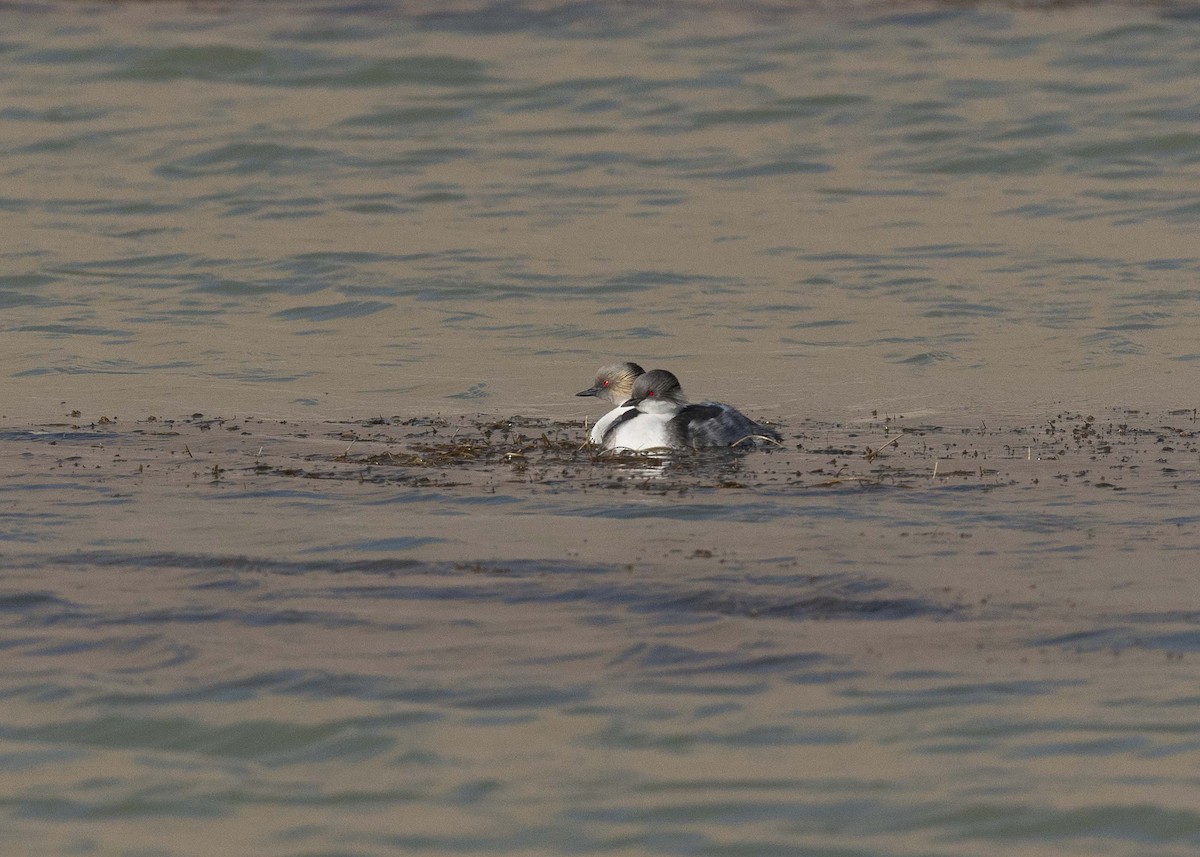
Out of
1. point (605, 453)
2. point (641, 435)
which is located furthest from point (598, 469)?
point (641, 435)

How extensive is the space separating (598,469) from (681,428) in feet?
2.71

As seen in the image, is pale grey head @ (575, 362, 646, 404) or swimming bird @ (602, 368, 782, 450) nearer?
swimming bird @ (602, 368, 782, 450)

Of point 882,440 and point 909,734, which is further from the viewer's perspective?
point 882,440

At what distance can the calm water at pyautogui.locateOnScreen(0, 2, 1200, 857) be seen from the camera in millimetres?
6059

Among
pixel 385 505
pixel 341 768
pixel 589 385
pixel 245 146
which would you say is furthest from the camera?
pixel 245 146

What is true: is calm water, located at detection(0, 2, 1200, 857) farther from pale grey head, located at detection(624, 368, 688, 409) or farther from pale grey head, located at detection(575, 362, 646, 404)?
pale grey head, located at detection(624, 368, 688, 409)

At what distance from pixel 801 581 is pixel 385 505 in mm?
2556

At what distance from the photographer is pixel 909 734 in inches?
249

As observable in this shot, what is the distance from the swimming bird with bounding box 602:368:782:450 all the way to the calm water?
24cm

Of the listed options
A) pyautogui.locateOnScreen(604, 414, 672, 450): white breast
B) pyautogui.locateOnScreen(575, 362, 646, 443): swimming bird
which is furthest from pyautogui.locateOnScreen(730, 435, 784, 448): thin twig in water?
pyautogui.locateOnScreen(575, 362, 646, 443): swimming bird

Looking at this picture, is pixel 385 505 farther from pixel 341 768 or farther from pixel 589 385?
pixel 589 385

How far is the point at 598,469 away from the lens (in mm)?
11031

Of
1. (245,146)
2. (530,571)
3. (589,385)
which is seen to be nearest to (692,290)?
(589,385)

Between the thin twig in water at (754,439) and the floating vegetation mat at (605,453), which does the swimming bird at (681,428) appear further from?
the floating vegetation mat at (605,453)
